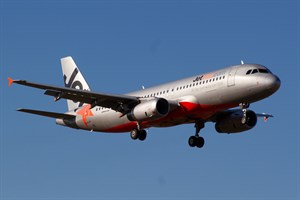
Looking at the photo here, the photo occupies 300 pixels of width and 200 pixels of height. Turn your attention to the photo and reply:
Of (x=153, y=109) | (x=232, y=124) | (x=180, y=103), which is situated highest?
(x=232, y=124)

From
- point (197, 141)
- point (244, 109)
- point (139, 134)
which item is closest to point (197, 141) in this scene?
point (197, 141)

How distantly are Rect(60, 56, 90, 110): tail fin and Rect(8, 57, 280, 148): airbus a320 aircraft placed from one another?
4.12m

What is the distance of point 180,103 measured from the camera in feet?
187

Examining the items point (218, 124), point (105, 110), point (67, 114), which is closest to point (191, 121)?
point (218, 124)

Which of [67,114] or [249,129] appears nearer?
[249,129]

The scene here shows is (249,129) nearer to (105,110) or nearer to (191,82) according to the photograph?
(191,82)

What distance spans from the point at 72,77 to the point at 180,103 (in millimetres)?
18184

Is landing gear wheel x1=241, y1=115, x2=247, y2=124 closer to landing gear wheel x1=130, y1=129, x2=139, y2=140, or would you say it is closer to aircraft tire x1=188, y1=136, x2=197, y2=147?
aircraft tire x1=188, y1=136, x2=197, y2=147

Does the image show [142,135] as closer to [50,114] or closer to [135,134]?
[135,134]

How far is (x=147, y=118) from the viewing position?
57.5m

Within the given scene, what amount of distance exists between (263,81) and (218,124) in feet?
31.8

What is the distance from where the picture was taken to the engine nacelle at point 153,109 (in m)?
56.7

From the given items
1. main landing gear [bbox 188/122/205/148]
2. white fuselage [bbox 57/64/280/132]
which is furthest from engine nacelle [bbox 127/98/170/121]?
main landing gear [bbox 188/122/205/148]

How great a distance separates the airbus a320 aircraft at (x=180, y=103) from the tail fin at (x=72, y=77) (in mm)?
4119
